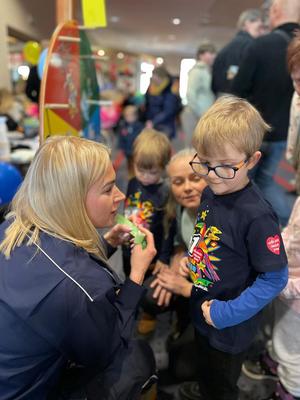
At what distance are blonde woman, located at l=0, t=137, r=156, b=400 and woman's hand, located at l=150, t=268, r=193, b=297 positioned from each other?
334 millimetres

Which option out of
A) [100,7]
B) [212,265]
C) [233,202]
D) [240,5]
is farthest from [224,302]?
[240,5]

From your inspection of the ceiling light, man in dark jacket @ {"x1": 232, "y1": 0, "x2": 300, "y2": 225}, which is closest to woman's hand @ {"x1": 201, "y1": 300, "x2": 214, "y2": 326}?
man in dark jacket @ {"x1": 232, "y1": 0, "x2": 300, "y2": 225}

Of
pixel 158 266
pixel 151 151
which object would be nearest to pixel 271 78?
pixel 151 151

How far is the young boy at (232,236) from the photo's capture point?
897mm

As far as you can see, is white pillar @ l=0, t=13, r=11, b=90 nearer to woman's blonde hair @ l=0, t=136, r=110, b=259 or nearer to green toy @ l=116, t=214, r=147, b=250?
green toy @ l=116, t=214, r=147, b=250

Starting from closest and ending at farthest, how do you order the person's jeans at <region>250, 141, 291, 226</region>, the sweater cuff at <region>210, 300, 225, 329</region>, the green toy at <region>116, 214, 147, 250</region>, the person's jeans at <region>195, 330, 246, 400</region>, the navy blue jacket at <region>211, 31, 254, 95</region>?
the sweater cuff at <region>210, 300, 225, 329</region>
the person's jeans at <region>195, 330, 246, 400</region>
the green toy at <region>116, 214, 147, 250</region>
the person's jeans at <region>250, 141, 291, 226</region>
the navy blue jacket at <region>211, 31, 254, 95</region>

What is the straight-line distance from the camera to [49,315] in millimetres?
825

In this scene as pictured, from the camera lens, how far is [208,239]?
100 cm

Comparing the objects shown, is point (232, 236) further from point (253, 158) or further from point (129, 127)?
point (129, 127)

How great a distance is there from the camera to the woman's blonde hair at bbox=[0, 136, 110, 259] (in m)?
0.91

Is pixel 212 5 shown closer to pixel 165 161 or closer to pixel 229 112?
pixel 165 161

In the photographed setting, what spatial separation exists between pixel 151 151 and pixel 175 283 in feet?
2.12

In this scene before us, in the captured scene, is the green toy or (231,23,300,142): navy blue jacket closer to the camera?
the green toy

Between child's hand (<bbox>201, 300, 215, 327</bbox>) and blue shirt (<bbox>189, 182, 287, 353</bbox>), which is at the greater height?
blue shirt (<bbox>189, 182, 287, 353</bbox>)
